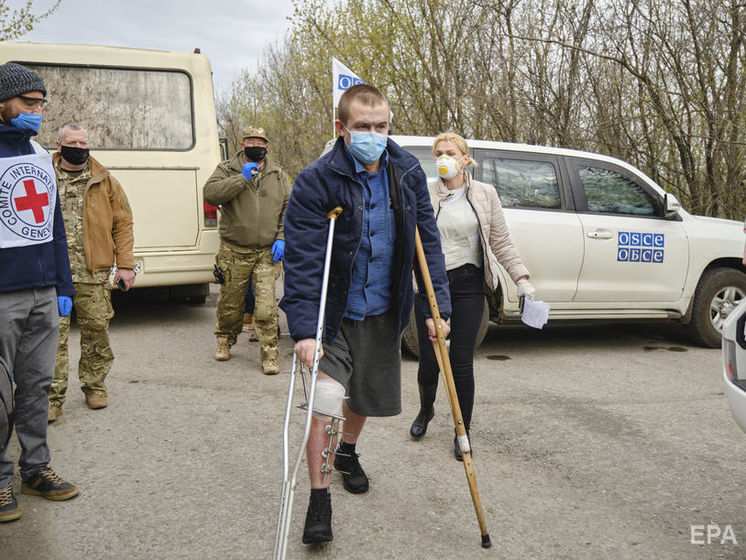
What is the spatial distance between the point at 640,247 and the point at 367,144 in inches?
188

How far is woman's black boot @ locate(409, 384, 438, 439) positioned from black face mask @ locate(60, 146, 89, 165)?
2.68 m

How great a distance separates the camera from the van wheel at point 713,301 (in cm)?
751

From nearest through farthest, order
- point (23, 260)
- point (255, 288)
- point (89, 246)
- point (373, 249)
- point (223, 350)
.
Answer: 1. point (373, 249)
2. point (23, 260)
3. point (89, 246)
4. point (255, 288)
5. point (223, 350)

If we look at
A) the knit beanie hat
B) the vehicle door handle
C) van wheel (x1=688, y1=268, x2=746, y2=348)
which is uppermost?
the knit beanie hat

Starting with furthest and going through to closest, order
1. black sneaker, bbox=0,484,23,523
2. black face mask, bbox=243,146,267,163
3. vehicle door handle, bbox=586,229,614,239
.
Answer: vehicle door handle, bbox=586,229,614,239 < black face mask, bbox=243,146,267,163 < black sneaker, bbox=0,484,23,523

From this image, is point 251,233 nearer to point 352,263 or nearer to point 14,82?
point 14,82

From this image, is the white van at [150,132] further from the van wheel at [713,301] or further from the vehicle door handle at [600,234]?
the van wheel at [713,301]

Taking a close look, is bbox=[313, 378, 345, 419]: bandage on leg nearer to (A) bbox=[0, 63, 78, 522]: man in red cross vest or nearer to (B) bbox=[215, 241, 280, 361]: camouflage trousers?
(A) bbox=[0, 63, 78, 522]: man in red cross vest

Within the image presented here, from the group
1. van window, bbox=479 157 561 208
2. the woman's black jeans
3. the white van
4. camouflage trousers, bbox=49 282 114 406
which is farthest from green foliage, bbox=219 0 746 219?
camouflage trousers, bbox=49 282 114 406

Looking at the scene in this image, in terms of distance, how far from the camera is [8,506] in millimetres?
3432

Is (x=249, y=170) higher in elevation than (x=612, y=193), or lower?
higher

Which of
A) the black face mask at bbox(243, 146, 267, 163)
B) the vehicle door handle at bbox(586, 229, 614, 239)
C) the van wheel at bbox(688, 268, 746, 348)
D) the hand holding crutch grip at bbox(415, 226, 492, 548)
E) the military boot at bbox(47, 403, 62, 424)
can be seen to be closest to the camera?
the hand holding crutch grip at bbox(415, 226, 492, 548)

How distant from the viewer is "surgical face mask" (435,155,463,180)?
4.29m

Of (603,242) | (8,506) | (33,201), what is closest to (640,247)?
(603,242)
